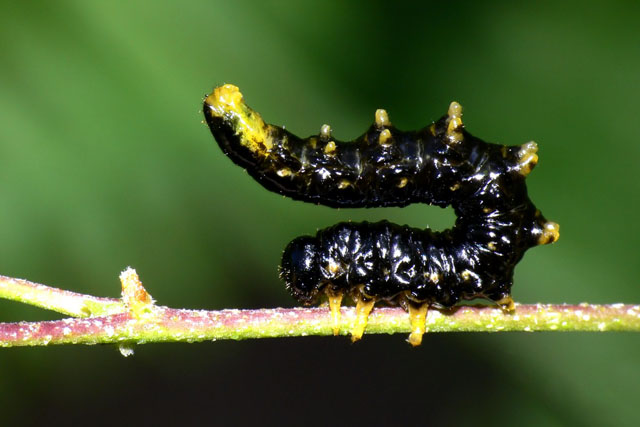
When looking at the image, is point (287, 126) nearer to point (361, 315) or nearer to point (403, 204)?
point (403, 204)

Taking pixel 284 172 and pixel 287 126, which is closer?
pixel 284 172

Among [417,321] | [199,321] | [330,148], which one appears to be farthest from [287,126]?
[199,321]

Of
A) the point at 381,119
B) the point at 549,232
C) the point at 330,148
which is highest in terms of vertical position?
the point at 381,119

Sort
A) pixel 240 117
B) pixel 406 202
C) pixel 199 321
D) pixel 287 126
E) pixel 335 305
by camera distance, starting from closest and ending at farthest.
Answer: pixel 199 321 < pixel 240 117 < pixel 335 305 < pixel 406 202 < pixel 287 126

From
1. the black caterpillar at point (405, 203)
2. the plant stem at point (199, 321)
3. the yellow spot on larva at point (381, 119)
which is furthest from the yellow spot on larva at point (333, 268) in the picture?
the yellow spot on larva at point (381, 119)

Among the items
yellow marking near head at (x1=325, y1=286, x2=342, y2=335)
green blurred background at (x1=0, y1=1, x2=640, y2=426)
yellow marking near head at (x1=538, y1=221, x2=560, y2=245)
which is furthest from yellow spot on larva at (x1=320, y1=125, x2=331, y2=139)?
green blurred background at (x1=0, y1=1, x2=640, y2=426)

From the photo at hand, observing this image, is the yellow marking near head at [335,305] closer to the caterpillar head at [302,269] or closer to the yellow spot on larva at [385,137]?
the caterpillar head at [302,269]

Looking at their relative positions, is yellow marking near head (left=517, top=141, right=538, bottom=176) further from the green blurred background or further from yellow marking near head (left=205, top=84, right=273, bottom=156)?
the green blurred background
